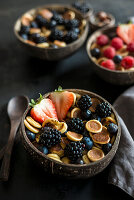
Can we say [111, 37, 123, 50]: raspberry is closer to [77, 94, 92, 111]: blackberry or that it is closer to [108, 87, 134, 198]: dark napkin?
[108, 87, 134, 198]: dark napkin

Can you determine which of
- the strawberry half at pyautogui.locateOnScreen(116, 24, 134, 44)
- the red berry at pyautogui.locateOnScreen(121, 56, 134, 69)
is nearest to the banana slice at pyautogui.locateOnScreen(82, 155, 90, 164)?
the red berry at pyautogui.locateOnScreen(121, 56, 134, 69)

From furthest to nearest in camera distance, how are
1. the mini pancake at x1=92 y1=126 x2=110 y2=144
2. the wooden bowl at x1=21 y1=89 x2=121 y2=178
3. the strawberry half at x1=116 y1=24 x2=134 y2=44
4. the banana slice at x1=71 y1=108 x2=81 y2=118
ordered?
the strawberry half at x1=116 y1=24 x2=134 y2=44
the banana slice at x1=71 y1=108 x2=81 y2=118
the mini pancake at x1=92 y1=126 x2=110 y2=144
the wooden bowl at x1=21 y1=89 x2=121 y2=178

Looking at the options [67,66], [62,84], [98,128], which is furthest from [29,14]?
[98,128]

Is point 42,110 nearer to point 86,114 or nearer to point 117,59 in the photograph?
point 86,114

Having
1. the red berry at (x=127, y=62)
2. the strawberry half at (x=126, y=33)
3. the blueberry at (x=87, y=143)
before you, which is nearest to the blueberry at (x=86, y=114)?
the blueberry at (x=87, y=143)

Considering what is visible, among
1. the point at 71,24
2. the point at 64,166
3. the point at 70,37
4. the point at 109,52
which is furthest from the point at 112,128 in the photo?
the point at 71,24

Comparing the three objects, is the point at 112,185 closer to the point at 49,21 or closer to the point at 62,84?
the point at 62,84

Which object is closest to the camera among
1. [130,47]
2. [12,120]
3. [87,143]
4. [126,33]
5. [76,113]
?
[87,143]
